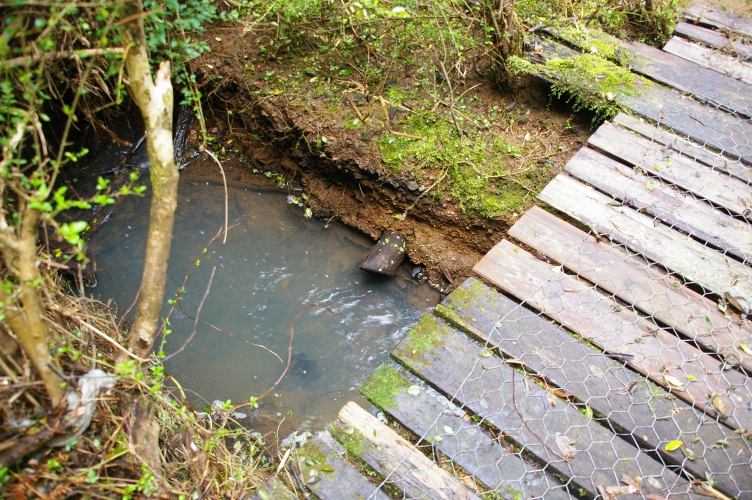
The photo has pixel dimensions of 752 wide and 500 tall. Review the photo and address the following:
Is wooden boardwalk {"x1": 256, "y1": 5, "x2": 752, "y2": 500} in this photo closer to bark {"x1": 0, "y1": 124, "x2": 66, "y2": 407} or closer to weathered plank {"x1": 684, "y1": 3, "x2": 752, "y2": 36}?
bark {"x1": 0, "y1": 124, "x2": 66, "y2": 407}

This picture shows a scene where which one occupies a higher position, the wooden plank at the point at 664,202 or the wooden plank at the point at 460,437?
the wooden plank at the point at 664,202

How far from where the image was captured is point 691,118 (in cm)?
317

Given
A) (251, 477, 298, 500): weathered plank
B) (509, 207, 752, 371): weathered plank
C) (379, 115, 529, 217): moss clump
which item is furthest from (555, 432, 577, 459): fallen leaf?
(379, 115, 529, 217): moss clump

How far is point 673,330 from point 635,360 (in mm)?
268

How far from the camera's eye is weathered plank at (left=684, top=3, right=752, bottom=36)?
12.2 feet

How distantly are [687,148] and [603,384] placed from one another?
1633 mm

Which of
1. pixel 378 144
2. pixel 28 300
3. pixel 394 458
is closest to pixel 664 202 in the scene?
pixel 378 144

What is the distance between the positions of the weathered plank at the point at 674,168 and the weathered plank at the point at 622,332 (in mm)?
921

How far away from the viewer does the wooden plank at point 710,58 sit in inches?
135

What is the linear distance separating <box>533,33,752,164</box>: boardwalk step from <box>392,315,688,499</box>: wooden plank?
1916mm

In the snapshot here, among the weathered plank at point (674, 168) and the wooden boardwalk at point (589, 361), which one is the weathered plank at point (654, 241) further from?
the weathered plank at point (674, 168)

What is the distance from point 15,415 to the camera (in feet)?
5.34

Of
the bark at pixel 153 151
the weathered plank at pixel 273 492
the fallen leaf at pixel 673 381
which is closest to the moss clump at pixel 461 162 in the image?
the fallen leaf at pixel 673 381

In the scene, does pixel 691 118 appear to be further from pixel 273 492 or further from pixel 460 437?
pixel 273 492
